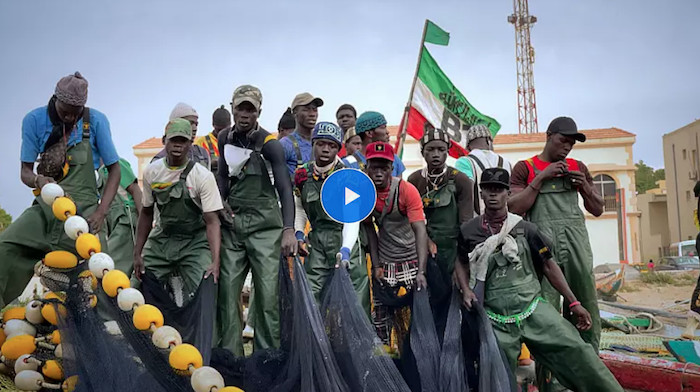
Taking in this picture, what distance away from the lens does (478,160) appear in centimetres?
646

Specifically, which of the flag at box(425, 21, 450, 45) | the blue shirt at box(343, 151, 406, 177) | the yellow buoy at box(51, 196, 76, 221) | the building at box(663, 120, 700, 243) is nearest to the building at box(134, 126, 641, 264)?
the building at box(663, 120, 700, 243)

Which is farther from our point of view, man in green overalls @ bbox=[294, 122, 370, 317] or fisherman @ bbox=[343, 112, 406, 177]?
fisherman @ bbox=[343, 112, 406, 177]

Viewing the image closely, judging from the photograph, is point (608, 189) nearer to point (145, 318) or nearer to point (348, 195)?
point (348, 195)

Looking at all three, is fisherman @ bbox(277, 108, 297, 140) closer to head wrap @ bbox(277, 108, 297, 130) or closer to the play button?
head wrap @ bbox(277, 108, 297, 130)

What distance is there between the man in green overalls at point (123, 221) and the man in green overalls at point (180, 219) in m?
1.68

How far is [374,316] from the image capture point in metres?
5.62

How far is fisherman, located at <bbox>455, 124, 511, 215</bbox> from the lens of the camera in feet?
20.4

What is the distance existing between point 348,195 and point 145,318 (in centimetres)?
167

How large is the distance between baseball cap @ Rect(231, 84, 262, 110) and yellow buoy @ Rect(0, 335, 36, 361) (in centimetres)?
239

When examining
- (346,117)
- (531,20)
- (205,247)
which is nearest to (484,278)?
(205,247)

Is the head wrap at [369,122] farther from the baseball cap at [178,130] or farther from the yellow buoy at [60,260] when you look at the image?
the yellow buoy at [60,260]

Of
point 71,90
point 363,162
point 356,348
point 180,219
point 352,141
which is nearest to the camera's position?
point 356,348

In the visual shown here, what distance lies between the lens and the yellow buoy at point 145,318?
4.50 metres

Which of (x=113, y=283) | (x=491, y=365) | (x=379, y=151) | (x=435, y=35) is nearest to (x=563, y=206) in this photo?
(x=379, y=151)
